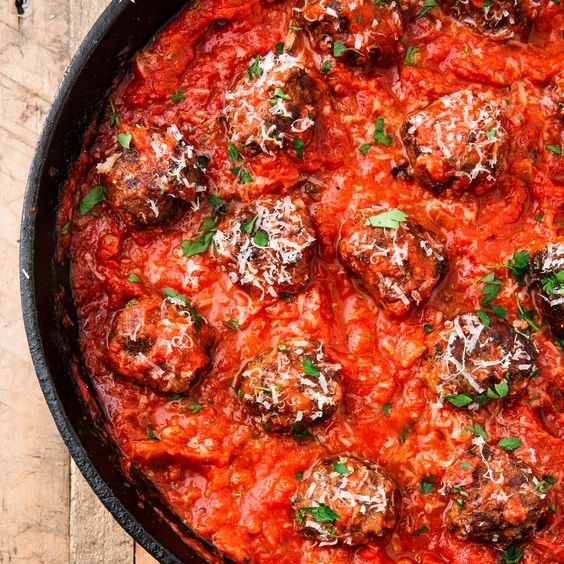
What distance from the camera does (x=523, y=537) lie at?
511 centimetres

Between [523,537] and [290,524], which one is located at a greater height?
[290,524]

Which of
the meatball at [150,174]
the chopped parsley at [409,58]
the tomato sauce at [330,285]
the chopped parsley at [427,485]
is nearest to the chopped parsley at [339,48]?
the tomato sauce at [330,285]

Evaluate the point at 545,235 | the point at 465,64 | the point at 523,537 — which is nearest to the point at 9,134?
the point at 465,64

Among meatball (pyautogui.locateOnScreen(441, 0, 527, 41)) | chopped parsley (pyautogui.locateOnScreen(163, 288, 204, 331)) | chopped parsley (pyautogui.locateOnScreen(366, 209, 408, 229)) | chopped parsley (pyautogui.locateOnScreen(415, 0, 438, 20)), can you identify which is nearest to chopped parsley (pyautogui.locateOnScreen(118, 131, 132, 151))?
chopped parsley (pyautogui.locateOnScreen(163, 288, 204, 331))

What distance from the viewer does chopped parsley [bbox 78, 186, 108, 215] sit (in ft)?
17.4

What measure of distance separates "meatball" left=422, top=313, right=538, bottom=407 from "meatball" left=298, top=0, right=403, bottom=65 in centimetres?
172

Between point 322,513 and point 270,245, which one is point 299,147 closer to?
point 270,245

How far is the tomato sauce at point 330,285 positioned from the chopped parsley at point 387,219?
26 centimetres

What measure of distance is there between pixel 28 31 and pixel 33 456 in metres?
3.01

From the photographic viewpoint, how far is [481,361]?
4.95 metres

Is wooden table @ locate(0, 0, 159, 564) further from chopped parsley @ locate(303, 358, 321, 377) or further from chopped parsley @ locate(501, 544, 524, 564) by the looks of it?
chopped parsley @ locate(501, 544, 524, 564)

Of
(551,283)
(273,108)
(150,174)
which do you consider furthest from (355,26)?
(551,283)

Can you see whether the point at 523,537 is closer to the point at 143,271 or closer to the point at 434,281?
the point at 434,281

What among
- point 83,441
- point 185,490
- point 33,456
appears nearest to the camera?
point 83,441
